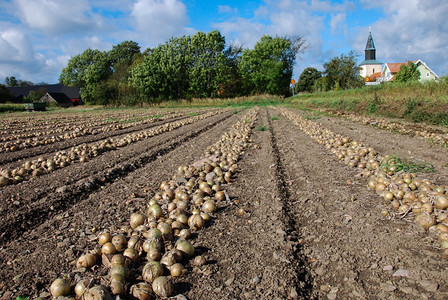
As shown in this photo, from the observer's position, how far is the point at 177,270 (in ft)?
6.34

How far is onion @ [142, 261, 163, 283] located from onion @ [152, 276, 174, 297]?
9cm

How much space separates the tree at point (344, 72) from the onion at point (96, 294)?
35699 millimetres

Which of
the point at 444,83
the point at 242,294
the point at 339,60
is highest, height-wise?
the point at 339,60

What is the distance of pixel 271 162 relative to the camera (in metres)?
5.10

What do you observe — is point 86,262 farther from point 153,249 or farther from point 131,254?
point 153,249

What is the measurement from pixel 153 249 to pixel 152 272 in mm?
255

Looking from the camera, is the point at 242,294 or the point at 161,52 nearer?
the point at 242,294

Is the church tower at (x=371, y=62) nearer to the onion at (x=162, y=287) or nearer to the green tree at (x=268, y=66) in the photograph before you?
the green tree at (x=268, y=66)

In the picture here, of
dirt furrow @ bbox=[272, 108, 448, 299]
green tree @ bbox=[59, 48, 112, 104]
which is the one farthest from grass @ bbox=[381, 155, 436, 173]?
green tree @ bbox=[59, 48, 112, 104]

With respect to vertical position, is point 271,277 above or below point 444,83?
below

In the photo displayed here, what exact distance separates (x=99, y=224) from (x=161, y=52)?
40420mm

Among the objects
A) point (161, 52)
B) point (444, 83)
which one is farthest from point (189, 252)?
point (161, 52)

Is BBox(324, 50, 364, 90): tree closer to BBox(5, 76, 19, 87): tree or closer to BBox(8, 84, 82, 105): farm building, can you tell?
BBox(8, 84, 82, 105): farm building

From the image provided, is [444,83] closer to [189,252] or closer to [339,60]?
[189,252]
